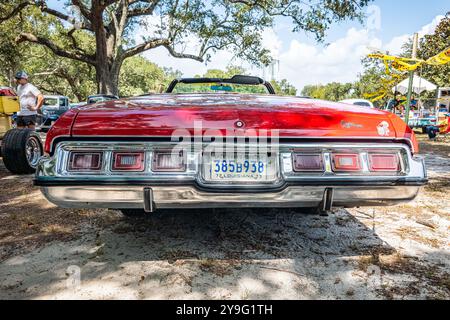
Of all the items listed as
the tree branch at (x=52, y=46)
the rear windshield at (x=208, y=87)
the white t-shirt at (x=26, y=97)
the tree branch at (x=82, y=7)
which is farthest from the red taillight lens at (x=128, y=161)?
the tree branch at (x=52, y=46)

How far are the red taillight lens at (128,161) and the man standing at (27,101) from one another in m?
4.90

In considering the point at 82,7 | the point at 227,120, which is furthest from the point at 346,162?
the point at 82,7

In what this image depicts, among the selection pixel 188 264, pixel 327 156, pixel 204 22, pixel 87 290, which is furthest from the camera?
pixel 204 22

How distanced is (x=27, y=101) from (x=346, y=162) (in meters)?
5.73

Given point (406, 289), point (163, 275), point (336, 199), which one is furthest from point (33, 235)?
point (406, 289)

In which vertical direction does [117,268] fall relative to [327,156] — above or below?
below

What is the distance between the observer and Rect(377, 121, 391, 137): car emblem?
6.48 feet

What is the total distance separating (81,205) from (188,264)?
0.74 metres

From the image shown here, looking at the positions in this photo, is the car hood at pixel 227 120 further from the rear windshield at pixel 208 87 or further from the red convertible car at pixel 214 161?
the rear windshield at pixel 208 87

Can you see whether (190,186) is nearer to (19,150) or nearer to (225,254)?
(225,254)

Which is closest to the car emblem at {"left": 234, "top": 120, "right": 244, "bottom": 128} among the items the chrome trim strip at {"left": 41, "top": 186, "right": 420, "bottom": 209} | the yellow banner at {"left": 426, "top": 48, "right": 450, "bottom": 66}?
the chrome trim strip at {"left": 41, "top": 186, "right": 420, "bottom": 209}

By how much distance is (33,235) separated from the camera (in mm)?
2621

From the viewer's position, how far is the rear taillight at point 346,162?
6.32 feet

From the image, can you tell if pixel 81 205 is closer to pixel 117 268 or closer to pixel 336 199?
pixel 117 268
